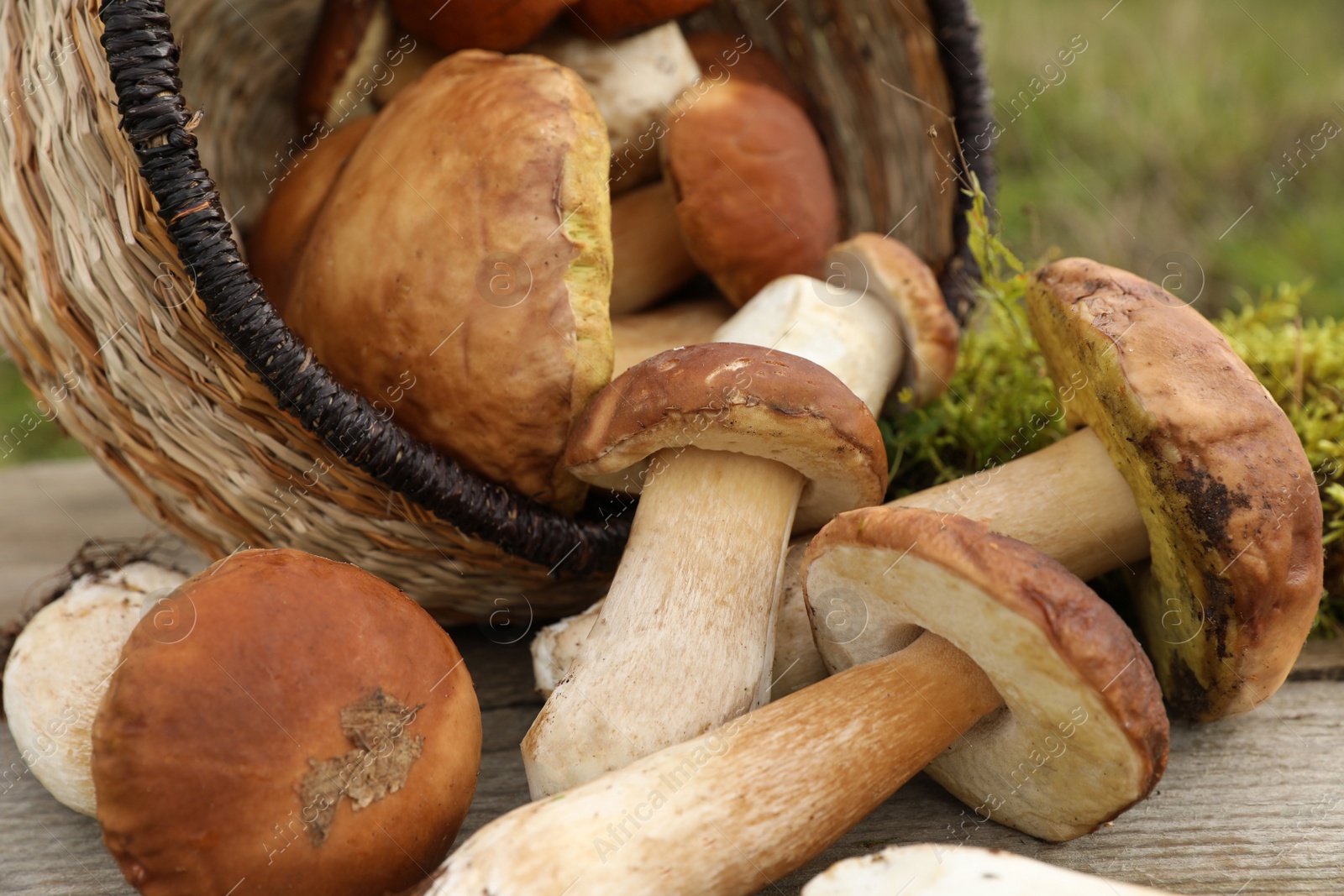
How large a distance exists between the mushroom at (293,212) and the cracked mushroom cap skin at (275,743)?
2.28 ft

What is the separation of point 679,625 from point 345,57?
128cm

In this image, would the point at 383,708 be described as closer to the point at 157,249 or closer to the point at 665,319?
the point at 157,249

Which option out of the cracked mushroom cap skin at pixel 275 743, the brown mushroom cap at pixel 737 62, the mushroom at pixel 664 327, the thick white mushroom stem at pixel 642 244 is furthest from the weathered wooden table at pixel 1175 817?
the brown mushroom cap at pixel 737 62

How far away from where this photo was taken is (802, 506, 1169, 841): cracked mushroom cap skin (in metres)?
0.97

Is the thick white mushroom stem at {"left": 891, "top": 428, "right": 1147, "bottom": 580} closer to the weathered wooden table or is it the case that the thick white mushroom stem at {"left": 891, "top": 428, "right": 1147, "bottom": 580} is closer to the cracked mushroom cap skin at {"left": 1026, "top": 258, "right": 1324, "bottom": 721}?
the cracked mushroom cap skin at {"left": 1026, "top": 258, "right": 1324, "bottom": 721}

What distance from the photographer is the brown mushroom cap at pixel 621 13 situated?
173 centimetres

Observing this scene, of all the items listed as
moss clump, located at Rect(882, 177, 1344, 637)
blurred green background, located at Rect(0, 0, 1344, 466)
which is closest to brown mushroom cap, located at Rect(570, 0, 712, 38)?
moss clump, located at Rect(882, 177, 1344, 637)

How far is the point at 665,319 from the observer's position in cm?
189

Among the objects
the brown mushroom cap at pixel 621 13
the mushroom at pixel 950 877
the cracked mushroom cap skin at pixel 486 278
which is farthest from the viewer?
the brown mushroom cap at pixel 621 13

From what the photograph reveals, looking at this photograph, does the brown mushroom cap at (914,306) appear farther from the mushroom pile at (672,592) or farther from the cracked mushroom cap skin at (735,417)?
the cracked mushroom cap skin at (735,417)

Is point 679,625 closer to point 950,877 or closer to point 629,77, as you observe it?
point 950,877

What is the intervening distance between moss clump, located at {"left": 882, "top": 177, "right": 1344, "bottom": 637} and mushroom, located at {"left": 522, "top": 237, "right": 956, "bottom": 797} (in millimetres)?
448

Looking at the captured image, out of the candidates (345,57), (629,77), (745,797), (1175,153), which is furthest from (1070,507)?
(1175,153)

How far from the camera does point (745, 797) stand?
1083 mm
